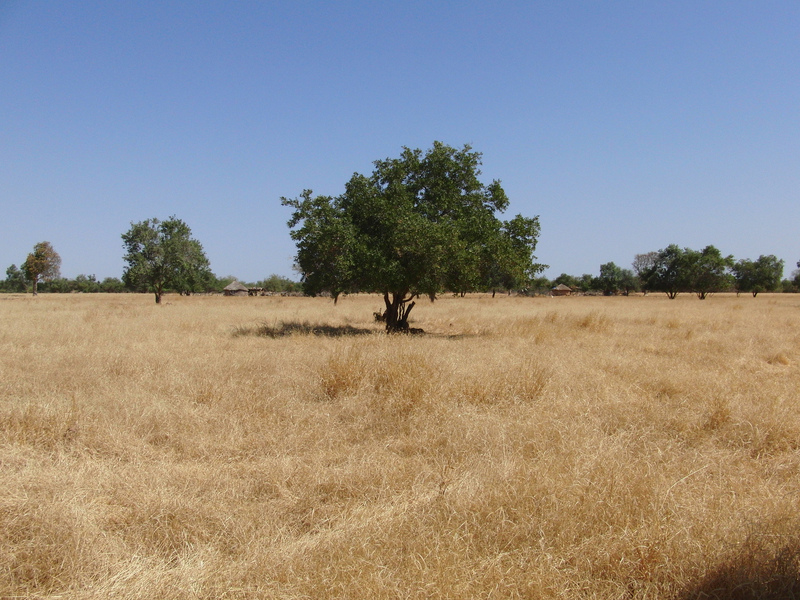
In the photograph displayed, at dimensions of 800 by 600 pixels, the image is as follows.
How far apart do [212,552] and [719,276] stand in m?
77.7

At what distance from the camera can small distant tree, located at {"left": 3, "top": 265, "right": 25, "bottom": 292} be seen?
121 meters

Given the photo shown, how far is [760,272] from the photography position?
260 feet

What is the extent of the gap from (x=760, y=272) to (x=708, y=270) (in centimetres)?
2166

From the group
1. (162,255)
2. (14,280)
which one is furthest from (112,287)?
(162,255)

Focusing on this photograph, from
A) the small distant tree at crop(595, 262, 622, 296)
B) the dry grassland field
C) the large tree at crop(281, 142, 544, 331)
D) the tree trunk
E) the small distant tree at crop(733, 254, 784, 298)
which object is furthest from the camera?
the small distant tree at crop(595, 262, 622, 296)

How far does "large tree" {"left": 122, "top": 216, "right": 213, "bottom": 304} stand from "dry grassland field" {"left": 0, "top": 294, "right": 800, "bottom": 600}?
3514 centimetres

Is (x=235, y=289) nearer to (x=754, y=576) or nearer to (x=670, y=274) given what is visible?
(x=670, y=274)

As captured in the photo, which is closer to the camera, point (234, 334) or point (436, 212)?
point (234, 334)

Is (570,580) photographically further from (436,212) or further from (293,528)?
(436,212)

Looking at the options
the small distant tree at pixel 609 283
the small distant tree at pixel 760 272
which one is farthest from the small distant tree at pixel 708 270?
the small distant tree at pixel 609 283

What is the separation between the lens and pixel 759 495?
4113 mm

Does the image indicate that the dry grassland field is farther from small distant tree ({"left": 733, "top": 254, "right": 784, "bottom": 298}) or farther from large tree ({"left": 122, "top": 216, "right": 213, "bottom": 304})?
small distant tree ({"left": 733, "top": 254, "right": 784, "bottom": 298})

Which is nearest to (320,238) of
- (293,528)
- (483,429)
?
(483,429)

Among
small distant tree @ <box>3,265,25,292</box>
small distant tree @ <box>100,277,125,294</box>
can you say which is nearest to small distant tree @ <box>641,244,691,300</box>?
small distant tree @ <box>100,277,125,294</box>
